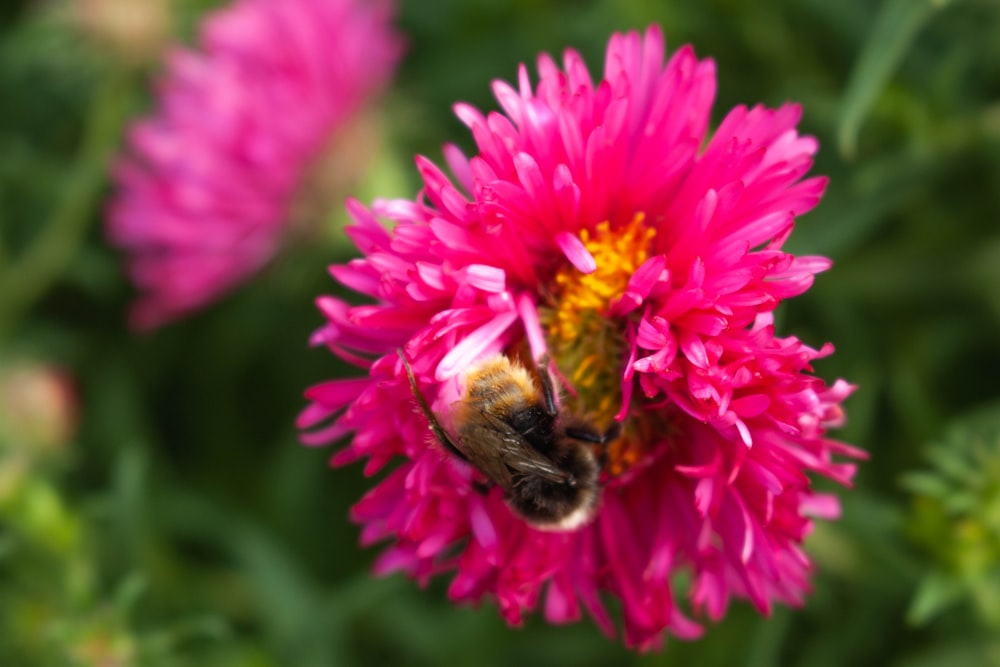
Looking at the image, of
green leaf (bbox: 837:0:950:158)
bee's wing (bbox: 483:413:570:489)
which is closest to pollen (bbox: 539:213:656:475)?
bee's wing (bbox: 483:413:570:489)

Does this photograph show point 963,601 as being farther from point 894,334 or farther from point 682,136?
point 682,136

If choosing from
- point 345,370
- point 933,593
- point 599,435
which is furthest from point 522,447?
point 345,370

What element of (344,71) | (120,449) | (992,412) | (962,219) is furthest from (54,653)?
(962,219)

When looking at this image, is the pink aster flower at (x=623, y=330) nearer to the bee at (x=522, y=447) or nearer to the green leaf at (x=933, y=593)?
the bee at (x=522, y=447)

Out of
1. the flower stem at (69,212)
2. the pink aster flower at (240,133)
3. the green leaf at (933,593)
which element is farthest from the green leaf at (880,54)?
the flower stem at (69,212)

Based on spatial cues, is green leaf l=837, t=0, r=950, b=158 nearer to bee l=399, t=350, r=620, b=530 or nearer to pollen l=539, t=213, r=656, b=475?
pollen l=539, t=213, r=656, b=475
